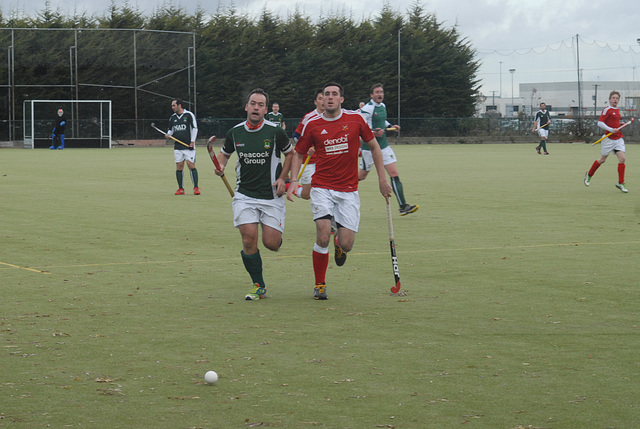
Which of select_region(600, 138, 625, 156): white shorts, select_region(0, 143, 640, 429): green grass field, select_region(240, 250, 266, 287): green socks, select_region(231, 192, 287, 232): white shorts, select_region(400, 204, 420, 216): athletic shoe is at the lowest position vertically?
select_region(0, 143, 640, 429): green grass field

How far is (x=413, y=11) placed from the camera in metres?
64.1

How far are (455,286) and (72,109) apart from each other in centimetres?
4245

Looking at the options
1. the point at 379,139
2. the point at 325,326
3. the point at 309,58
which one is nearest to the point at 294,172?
the point at 325,326

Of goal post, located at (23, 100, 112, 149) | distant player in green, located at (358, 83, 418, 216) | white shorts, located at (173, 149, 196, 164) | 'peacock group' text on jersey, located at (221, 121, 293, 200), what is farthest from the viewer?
goal post, located at (23, 100, 112, 149)

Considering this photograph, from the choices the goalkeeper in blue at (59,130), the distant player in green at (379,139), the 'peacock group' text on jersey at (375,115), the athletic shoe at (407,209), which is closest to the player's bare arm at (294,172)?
the distant player in green at (379,139)

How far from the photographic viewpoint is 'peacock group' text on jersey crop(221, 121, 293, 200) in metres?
8.53

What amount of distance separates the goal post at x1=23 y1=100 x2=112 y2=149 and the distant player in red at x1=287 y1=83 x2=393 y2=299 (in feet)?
135

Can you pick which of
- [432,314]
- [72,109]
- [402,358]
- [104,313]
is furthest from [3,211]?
[72,109]

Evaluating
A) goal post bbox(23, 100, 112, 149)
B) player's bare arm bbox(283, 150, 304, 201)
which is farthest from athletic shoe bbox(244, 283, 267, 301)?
goal post bbox(23, 100, 112, 149)

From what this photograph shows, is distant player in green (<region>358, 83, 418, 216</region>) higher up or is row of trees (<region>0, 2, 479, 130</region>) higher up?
row of trees (<region>0, 2, 479, 130</region>)

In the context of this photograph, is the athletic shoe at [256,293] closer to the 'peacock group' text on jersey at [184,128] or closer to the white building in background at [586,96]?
the 'peacock group' text on jersey at [184,128]

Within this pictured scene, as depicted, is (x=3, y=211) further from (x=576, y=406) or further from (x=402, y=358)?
(x=576, y=406)

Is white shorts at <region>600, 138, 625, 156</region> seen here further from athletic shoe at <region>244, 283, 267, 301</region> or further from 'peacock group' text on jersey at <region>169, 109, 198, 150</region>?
athletic shoe at <region>244, 283, 267, 301</region>

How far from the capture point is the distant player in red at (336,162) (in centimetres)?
873
